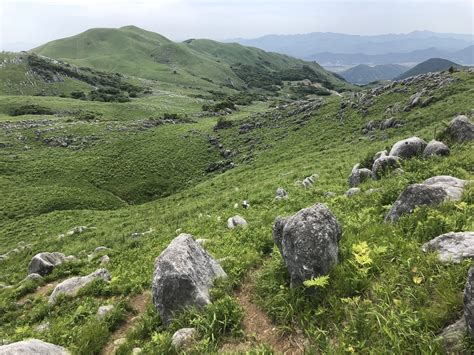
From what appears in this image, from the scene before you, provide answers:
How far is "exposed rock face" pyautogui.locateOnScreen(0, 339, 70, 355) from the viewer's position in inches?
295

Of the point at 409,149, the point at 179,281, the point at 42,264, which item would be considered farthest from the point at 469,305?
the point at 42,264

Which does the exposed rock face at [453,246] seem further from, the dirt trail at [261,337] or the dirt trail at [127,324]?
the dirt trail at [127,324]

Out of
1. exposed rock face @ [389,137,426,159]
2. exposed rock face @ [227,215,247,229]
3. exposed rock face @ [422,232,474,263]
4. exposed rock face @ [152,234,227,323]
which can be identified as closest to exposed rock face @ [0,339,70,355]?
exposed rock face @ [152,234,227,323]

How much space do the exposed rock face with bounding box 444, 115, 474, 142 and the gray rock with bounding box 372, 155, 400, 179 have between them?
4.88 metres

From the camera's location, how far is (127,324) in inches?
413

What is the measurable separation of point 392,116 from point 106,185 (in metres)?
38.0

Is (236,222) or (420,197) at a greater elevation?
(420,197)

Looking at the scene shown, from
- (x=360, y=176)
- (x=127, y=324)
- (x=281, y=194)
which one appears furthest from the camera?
(x=281, y=194)

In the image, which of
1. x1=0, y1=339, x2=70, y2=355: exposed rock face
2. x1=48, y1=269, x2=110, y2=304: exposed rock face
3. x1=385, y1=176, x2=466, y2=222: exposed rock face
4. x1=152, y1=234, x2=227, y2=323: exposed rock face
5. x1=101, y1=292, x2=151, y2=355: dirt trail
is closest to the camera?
x1=0, y1=339, x2=70, y2=355: exposed rock face

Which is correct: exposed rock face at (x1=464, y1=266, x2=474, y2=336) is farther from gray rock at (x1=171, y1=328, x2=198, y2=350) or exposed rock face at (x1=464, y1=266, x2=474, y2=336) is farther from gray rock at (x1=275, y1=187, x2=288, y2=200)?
gray rock at (x1=275, y1=187, x2=288, y2=200)

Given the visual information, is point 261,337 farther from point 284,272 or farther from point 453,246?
point 453,246

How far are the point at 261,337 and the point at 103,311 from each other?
5.94 m

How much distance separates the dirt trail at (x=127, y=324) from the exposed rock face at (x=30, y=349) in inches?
42.0

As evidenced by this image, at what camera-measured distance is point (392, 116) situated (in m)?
44.1
